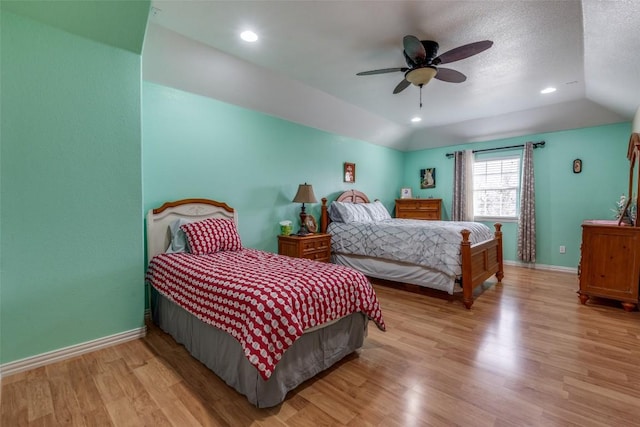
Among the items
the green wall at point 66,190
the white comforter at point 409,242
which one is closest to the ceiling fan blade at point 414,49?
the white comforter at point 409,242

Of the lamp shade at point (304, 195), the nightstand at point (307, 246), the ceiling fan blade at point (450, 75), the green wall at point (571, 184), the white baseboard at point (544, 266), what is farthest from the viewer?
the white baseboard at point (544, 266)

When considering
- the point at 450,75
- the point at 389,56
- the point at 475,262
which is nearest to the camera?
the point at 450,75

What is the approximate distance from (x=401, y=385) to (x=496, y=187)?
4783 millimetres

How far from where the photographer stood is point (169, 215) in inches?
113

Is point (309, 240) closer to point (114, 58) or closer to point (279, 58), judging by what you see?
point (279, 58)

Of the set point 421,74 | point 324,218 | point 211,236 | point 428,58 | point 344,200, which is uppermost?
point 428,58

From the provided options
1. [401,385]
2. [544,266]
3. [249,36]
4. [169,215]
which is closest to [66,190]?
[169,215]

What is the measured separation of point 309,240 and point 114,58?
2.66 metres

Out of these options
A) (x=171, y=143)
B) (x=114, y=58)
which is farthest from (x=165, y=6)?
(x=171, y=143)

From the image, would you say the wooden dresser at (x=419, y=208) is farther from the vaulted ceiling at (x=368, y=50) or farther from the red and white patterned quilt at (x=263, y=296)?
the red and white patterned quilt at (x=263, y=296)

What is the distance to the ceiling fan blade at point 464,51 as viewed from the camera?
2082 mm

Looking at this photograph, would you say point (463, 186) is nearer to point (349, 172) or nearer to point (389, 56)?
point (349, 172)

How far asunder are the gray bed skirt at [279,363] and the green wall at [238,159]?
4.44 ft

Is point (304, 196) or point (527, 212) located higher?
point (304, 196)
